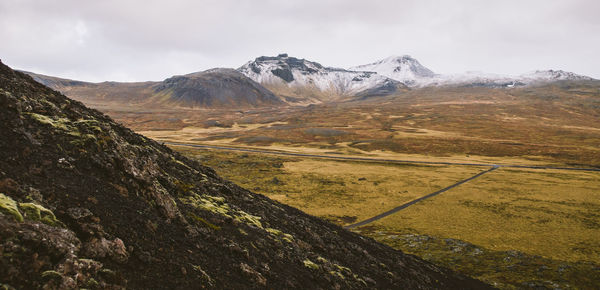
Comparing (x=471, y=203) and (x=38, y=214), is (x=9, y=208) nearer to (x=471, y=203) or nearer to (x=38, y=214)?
(x=38, y=214)

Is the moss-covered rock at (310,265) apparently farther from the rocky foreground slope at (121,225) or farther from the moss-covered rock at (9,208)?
the moss-covered rock at (9,208)

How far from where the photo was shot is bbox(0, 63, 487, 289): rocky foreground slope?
880 centimetres

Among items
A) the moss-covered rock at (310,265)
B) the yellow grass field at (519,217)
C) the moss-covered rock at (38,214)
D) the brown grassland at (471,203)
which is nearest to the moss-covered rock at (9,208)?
the moss-covered rock at (38,214)

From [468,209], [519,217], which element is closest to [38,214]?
[468,209]

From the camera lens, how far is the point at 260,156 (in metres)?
113

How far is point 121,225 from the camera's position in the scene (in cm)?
1195

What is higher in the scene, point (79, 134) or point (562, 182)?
point (79, 134)

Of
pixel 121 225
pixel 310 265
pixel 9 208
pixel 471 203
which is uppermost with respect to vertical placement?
pixel 9 208

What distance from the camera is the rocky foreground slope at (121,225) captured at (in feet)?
28.9

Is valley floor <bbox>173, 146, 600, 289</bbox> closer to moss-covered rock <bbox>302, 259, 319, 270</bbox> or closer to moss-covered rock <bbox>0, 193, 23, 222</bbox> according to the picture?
moss-covered rock <bbox>302, 259, 319, 270</bbox>

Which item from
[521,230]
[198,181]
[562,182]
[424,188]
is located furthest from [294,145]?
[198,181]

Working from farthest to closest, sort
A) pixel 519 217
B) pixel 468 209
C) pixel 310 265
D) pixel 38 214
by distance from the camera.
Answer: pixel 468 209
pixel 519 217
pixel 310 265
pixel 38 214

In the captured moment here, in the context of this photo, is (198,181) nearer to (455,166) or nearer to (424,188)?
(424,188)

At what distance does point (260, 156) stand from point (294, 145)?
44.3 meters
